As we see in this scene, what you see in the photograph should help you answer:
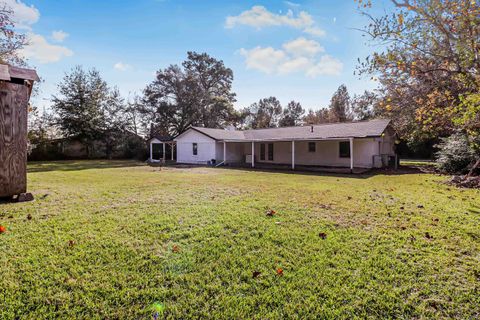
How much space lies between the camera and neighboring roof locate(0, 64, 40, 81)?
17.2 ft

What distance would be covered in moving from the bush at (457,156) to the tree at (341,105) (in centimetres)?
2361

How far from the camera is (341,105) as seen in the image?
120ft

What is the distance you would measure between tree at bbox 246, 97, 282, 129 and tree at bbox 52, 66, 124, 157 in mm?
28039

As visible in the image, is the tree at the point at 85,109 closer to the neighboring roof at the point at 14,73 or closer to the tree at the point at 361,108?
the neighboring roof at the point at 14,73

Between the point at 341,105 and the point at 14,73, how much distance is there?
38232mm

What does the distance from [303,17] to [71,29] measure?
29.8 ft

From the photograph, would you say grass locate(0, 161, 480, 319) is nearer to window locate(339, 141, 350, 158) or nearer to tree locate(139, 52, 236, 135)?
window locate(339, 141, 350, 158)

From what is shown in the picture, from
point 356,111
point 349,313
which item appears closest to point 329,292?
point 349,313

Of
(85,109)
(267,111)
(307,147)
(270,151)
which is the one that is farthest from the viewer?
(267,111)

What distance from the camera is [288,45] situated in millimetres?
12320

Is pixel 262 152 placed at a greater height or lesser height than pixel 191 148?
lesser

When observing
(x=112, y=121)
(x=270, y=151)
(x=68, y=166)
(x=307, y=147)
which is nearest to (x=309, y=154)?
(x=307, y=147)

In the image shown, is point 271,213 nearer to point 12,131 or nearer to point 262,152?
point 12,131

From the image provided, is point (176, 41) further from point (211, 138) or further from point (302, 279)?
point (302, 279)
